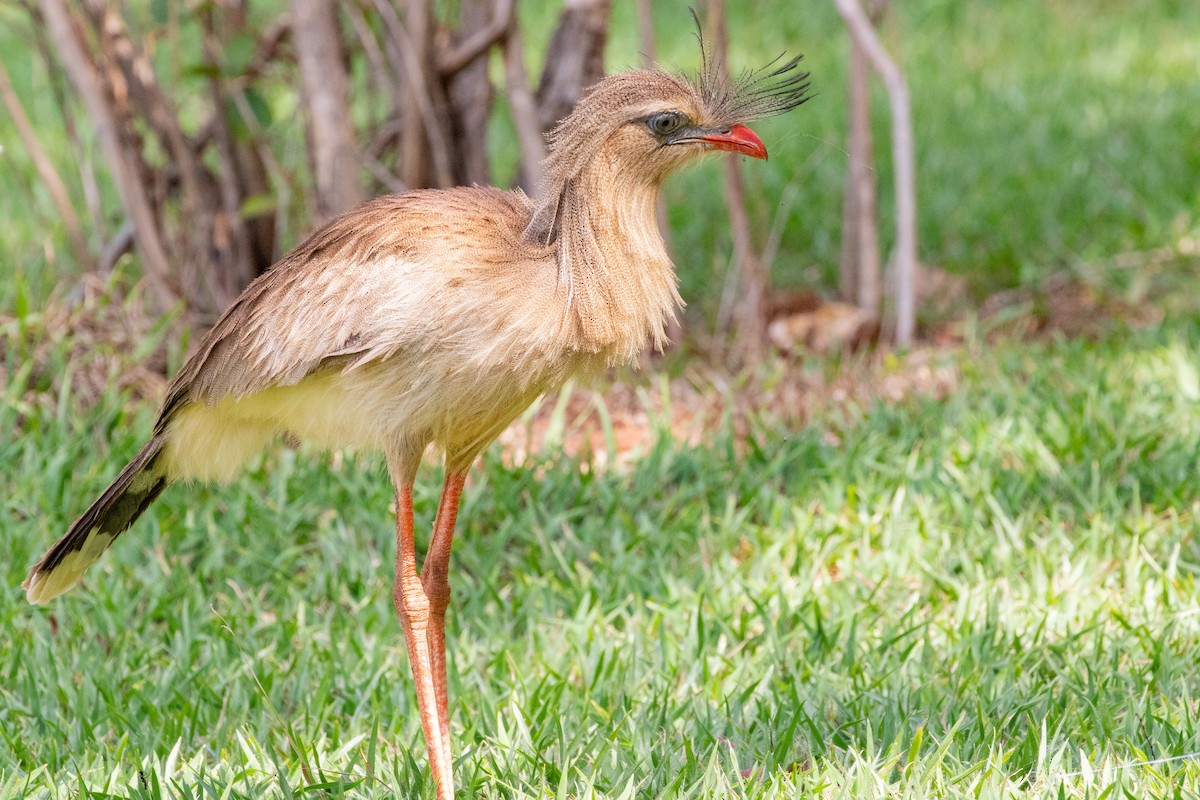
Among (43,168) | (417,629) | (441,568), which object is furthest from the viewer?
(43,168)

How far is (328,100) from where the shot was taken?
4.30 metres

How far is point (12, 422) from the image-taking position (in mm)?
3988

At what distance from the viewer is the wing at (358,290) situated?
235 centimetres

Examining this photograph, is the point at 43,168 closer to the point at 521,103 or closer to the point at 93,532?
the point at 521,103

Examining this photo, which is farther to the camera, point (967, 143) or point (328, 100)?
point (967, 143)

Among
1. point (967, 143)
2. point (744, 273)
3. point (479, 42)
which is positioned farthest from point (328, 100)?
point (967, 143)

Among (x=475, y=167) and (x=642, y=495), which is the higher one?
(x=475, y=167)

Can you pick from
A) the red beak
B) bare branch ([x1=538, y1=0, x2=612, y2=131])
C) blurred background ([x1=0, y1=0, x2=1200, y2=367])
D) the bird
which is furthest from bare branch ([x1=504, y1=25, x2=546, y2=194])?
the red beak

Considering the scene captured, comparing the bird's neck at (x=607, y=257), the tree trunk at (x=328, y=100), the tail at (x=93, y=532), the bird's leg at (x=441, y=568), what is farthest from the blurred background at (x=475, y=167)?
the tail at (x=93, y=532)

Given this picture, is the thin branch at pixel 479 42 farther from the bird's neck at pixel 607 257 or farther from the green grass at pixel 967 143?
the bird's neck at pixel 607 257

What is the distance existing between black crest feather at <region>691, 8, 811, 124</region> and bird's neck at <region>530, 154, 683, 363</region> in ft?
0.62

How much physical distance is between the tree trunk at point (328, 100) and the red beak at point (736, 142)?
85.6 inches

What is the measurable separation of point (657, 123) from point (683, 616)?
1315 millimetres

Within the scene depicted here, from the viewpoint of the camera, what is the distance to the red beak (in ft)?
7.72
